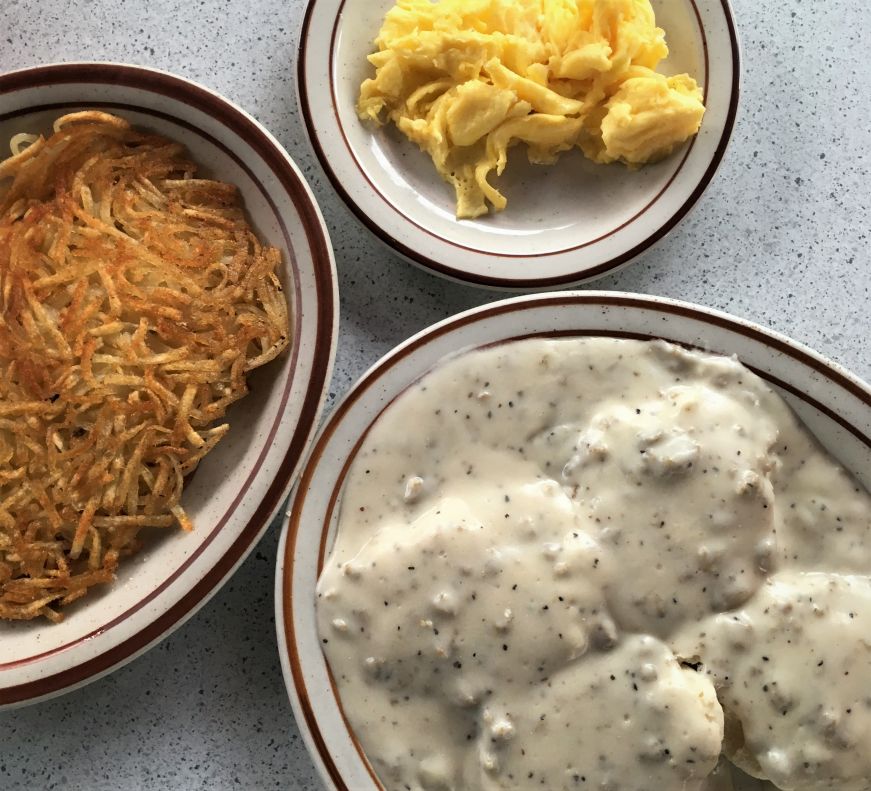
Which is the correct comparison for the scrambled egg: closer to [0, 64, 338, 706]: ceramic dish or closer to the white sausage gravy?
[0, 64, 338, 706]: ceramic dish

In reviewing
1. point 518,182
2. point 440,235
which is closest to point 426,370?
point 440,235

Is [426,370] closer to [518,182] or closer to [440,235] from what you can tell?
[440,235]

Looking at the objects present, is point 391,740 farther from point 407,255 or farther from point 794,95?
point 794,95

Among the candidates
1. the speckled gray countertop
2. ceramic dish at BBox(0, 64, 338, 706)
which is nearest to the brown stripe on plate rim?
the speckled gray countertop

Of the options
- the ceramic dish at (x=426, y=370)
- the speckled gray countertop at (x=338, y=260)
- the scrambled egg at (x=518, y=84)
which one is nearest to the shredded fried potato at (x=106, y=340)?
the ceramic dish at (x=426, y=370)

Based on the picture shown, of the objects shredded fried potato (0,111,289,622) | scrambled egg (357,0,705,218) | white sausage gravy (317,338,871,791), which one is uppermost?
scrambled egg (357,0,705,218)

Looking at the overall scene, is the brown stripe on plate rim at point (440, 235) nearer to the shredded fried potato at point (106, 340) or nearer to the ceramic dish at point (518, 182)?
the ceramic dish at point (518, 182)
